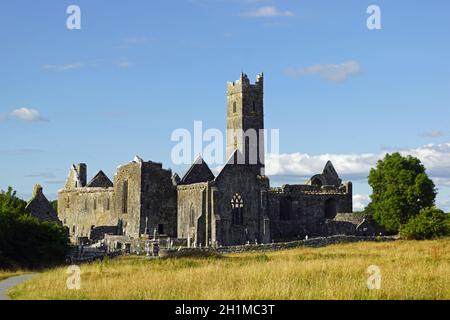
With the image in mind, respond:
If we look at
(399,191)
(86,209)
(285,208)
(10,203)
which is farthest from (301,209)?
(10,203)

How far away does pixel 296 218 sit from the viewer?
8075 cm

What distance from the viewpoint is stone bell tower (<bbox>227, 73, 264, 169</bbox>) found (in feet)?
315

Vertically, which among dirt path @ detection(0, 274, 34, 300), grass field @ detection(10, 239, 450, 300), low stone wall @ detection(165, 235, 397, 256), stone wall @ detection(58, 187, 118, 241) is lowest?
dirt path @ detection(0, 274, 34, 300)

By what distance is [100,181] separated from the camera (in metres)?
87.1

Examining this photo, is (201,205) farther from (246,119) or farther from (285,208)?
(246,119)

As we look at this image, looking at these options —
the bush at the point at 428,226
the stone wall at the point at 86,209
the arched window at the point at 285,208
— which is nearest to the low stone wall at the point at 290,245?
the bush at the point at 428,226

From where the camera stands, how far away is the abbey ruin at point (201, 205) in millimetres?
67125

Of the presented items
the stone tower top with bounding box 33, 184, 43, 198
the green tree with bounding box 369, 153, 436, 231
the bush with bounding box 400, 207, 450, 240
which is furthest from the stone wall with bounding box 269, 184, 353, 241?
the stone tower top with bounding box 33, 184, 43, 198

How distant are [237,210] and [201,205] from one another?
375 cm

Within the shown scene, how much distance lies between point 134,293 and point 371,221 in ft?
202

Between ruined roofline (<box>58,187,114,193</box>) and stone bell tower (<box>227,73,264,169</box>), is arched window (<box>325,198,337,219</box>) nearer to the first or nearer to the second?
stone bell tower (<box>227,73,264,169</box>)

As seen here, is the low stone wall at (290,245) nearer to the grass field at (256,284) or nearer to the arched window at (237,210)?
the arched window at (237,210)
